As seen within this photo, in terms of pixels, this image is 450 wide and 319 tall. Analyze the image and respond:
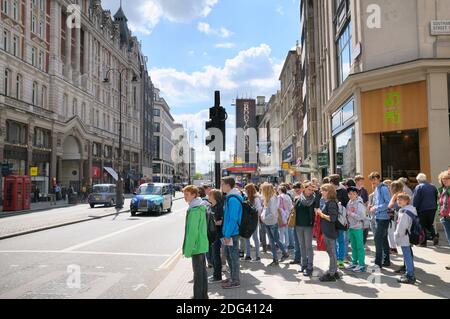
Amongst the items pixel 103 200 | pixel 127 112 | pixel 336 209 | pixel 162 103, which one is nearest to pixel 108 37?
pixel 127 112

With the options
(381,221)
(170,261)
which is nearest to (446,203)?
(381,221)

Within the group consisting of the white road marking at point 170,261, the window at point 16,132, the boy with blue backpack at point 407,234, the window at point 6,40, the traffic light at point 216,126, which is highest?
the window at point 6,40

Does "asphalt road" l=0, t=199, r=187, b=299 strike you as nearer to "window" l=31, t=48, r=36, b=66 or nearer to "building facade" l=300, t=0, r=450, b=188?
"building facade" l=300, t=0, r=450, b=188

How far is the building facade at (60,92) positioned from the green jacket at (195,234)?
29052mm

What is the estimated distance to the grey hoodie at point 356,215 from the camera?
805cm

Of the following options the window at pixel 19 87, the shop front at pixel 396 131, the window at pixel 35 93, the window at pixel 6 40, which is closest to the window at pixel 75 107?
the window at pixel 35 93

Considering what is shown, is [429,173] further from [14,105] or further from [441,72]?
[14,105]

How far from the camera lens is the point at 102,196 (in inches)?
1230

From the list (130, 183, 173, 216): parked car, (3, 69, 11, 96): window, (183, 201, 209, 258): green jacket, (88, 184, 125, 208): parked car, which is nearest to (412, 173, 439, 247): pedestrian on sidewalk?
(183, 201, 209, 258): green jacket

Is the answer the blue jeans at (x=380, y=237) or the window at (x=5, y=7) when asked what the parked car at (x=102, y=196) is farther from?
the blue jeans at (x=380, y=237)

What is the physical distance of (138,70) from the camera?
8281cm

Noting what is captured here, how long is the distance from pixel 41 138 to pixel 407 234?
1613 inches

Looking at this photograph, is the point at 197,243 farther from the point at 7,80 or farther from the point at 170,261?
the point at 7,80

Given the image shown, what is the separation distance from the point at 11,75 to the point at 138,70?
47.9 metres
